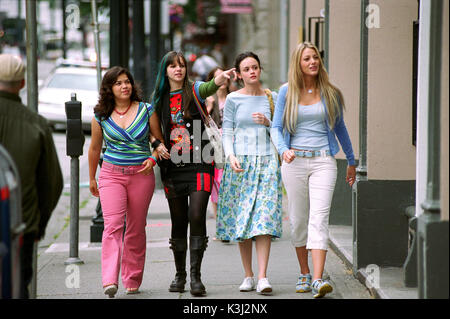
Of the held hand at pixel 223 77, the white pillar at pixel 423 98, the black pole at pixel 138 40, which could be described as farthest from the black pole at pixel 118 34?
the white pillar at pixel 423 98

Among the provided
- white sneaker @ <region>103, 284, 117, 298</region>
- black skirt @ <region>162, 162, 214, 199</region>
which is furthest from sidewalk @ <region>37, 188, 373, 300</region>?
black skirt @ <region>162, 162, 214, 199</region>

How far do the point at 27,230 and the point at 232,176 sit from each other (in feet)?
7.39

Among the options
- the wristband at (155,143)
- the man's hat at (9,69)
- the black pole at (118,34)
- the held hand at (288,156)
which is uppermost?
the black pole at (118,34)

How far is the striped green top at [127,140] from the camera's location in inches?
251

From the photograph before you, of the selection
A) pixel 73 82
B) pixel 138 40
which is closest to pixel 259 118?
pixel 138 40

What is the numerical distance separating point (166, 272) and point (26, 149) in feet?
10.3

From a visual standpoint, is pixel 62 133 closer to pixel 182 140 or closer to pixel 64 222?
pixel 64 222

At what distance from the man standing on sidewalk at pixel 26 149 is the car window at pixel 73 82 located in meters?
17.5

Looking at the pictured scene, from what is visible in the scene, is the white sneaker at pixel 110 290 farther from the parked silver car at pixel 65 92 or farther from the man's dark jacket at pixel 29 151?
the parked silver car at pixel 65 92

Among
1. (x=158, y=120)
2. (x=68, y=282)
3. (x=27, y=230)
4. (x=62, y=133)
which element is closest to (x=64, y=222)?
(x=68, y=282)

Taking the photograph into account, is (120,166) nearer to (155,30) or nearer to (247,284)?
(247,284)

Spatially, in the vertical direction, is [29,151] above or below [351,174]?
above

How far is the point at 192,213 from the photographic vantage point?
21.1ft

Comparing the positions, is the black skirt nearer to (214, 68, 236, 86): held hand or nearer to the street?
(214, 68, 236, 86): held hand
